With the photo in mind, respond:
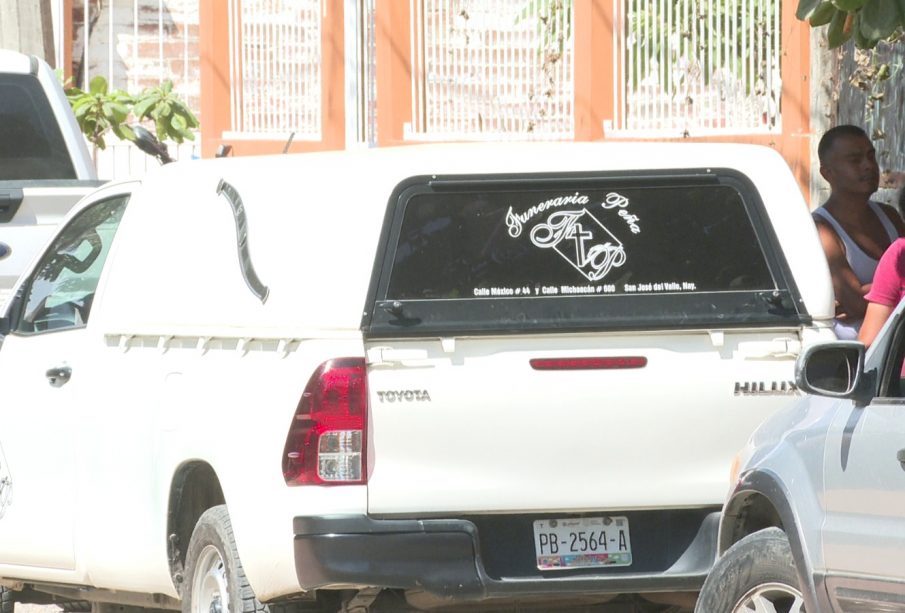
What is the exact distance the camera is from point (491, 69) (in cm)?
1683

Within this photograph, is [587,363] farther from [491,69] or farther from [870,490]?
[491,69]

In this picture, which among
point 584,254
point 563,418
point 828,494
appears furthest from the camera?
point 584,254

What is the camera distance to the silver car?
14.3 feet

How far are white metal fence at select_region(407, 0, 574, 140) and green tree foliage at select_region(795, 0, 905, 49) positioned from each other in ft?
27.6

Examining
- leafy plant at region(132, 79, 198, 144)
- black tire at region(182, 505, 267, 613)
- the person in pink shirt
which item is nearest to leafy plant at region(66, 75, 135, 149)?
leafy plant at region(132, 79, 198, 144)

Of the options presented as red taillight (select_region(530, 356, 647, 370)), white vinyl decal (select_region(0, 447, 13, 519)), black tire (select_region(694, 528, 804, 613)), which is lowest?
white vinyl decal (select_region(0, 447, 13, 519))

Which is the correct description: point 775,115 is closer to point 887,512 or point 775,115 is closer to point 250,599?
point 250,599

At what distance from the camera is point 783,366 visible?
19.1ft

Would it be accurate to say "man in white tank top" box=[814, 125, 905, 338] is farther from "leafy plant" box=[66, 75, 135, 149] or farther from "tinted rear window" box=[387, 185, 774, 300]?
"leafy plant" box=[66, 75, 135, 149]

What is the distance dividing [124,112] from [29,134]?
18.6ft

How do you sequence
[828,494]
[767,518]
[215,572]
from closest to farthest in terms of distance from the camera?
[828,494] < [767,518] < [215,572]

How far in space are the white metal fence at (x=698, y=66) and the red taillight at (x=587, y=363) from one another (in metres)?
8.51

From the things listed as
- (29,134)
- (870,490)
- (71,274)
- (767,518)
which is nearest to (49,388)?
(71,274)

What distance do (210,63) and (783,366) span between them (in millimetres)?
14152
